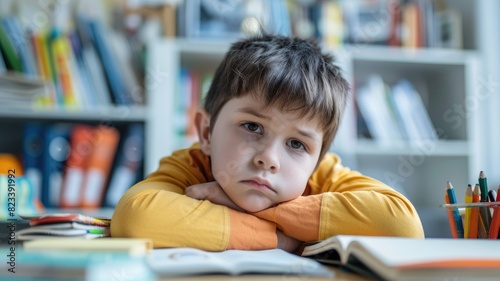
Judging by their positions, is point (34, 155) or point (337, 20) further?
point (337, 20)

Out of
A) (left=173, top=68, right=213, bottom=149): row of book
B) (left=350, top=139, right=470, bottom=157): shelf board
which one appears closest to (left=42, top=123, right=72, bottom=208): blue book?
(left=173, top=68, right=213, bottom=149): row of book

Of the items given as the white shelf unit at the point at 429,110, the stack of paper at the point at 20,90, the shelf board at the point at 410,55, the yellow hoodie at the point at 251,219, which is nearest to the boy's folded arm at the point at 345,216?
the yellow hoodie at the point at 251,219

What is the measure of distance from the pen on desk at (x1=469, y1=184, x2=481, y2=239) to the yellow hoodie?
7 cm

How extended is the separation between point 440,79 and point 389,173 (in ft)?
1.68

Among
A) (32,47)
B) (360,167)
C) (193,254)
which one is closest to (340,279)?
(193,254)

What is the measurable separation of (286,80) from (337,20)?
1589mm

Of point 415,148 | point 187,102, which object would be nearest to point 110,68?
point 187,102

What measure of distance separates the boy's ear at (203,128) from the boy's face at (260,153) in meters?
0.10

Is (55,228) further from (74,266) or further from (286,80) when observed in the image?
(286,80)

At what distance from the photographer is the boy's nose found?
0.81 m

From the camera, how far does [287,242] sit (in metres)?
0.82

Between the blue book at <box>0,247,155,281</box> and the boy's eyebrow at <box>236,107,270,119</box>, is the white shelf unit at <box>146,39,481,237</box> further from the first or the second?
the blue book at <box>0,247,155,281</box>

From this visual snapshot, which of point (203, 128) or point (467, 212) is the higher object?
point (203, 128)

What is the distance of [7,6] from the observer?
7.88 feet
